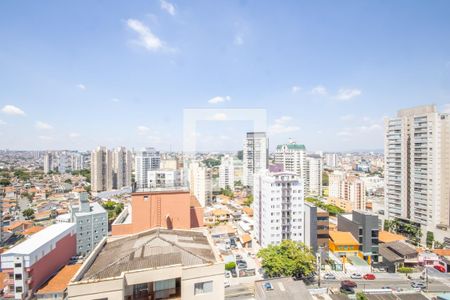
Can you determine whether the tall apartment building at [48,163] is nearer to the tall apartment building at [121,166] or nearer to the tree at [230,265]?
the tall apartment building at [121,166]

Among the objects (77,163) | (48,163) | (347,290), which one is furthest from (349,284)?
(77,163)

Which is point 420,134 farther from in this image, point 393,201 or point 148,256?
point 148,256

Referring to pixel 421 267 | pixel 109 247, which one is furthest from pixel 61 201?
pixel 421 267

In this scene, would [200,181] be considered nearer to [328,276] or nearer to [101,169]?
[328,276]

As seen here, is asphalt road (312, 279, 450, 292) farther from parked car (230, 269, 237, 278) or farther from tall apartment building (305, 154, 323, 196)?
tall apartment building (305, 154, 323, 196)

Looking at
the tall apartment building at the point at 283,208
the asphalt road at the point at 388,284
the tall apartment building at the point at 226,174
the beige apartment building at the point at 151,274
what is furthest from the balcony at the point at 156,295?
the tall apartment building at the point at 226,174

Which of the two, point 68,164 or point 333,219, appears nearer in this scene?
point 333,219
